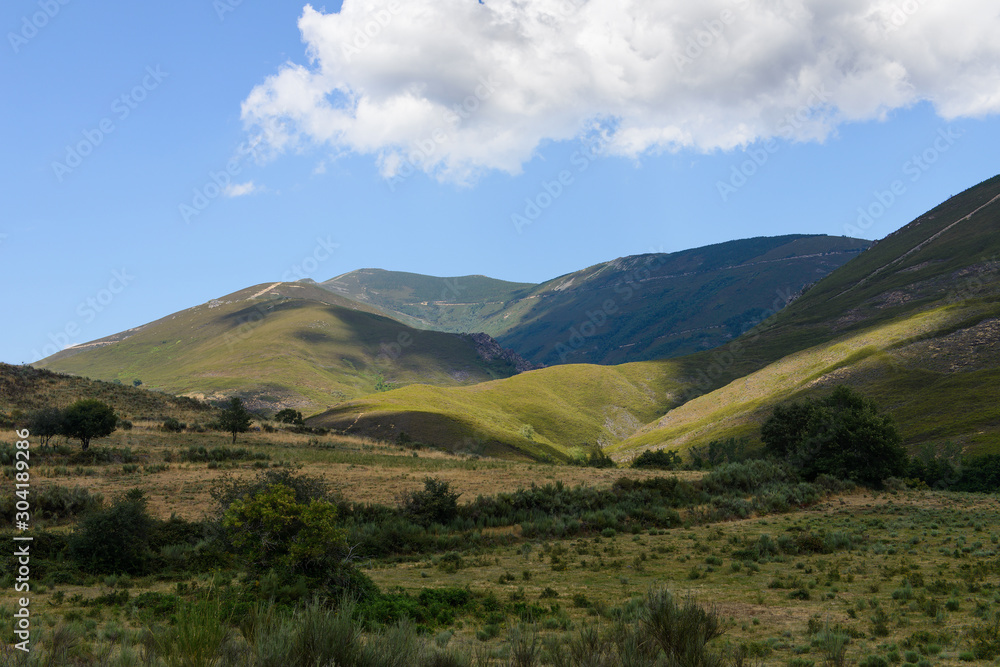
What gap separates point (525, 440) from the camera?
4195 inches

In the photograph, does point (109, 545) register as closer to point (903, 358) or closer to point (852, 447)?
point (852, 447)

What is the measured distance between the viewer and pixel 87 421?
40.4 meters

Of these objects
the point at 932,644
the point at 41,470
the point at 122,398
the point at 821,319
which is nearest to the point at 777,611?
the point at 932,644

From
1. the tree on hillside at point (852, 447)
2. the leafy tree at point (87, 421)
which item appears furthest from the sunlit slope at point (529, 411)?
the tree on hillside at point (852, 447)

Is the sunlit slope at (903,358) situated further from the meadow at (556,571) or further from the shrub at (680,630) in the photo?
the shrub at (680,630)

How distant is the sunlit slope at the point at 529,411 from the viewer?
98.4m

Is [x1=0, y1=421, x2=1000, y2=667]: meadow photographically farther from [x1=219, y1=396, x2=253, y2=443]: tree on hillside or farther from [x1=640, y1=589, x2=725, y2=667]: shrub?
[x1=219, y1=396, x2=253, y2=443]: tree on hillside

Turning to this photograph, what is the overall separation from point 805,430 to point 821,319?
143979mm

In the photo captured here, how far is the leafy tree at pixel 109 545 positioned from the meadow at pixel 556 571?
2.17ft

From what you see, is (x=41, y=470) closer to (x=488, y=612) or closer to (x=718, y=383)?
(x=488, y=612)

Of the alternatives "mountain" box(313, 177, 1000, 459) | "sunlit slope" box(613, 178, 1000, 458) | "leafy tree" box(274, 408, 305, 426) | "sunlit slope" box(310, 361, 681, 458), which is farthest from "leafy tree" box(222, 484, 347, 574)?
"sunlit slope" box(613, 178, 1000, 458)

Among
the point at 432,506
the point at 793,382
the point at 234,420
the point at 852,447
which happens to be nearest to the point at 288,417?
the point at 234,420

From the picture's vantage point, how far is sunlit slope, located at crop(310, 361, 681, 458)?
98438 millimetres

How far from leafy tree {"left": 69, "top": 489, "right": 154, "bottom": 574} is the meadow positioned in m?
0.66
